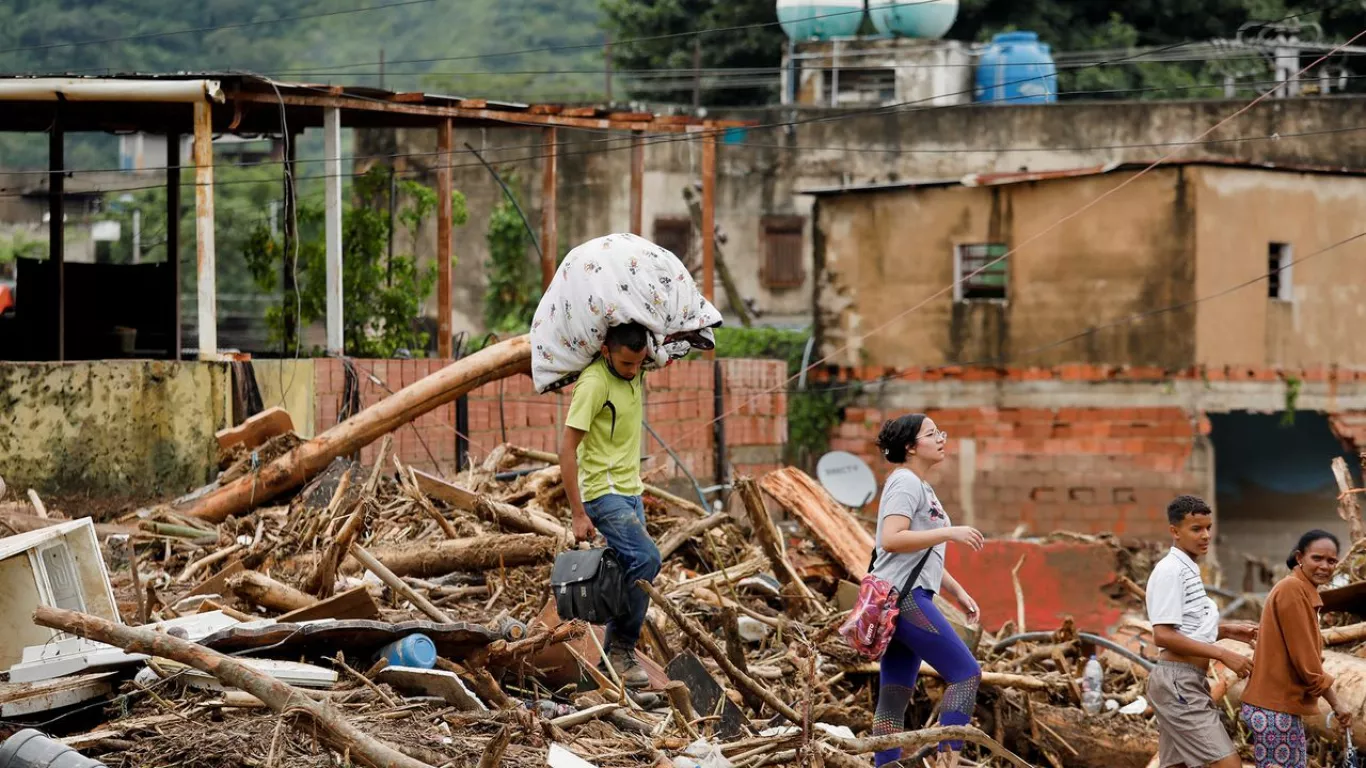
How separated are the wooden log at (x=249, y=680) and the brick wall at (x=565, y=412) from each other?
6.79 meters

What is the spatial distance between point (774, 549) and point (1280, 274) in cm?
1583

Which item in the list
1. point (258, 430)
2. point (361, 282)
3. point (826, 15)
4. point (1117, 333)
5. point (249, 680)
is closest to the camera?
point (249, 680)

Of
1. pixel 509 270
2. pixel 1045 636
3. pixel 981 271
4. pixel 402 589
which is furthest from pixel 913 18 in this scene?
pixel 402 589

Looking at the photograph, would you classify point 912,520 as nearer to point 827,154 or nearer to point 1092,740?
point 1092,740

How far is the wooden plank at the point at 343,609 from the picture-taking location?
711 cm

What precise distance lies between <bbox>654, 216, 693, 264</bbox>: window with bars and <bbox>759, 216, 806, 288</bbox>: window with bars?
1446 mm

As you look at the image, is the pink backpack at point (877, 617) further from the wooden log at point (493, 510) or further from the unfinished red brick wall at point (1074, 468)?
the unfinished red brick wall at point (1074, 468)

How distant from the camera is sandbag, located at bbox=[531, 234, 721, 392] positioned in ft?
A: 22.3

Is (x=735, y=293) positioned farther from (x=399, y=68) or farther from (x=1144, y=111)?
(x=399, y=68)

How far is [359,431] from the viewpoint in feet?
37.8

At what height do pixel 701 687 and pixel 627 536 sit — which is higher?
pixel 627 536

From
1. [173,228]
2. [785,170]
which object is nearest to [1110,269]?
[785,170]

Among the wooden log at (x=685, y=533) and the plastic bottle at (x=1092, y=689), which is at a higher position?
the wooden log at (x=685, y=533)

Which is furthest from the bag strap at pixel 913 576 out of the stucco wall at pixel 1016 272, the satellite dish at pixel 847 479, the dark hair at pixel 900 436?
the stucco wall at pixel 1016 272
